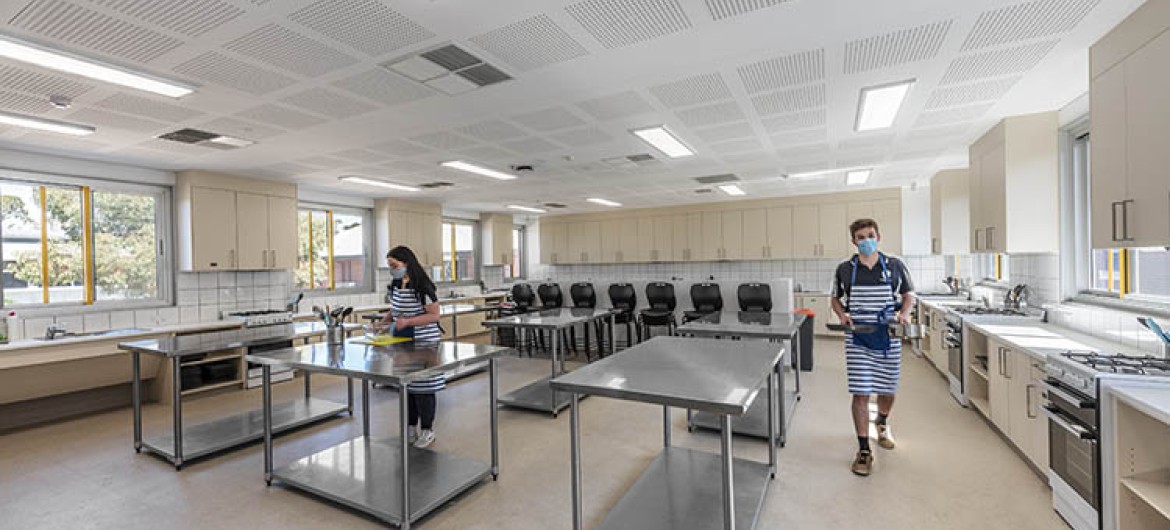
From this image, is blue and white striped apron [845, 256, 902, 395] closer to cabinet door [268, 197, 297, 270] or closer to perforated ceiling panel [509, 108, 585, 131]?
perforated ceiling panel [509, 108, 585, 131]

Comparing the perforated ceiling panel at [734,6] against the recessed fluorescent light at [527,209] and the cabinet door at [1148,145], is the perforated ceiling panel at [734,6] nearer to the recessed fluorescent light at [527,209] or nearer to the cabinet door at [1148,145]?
the cabinet door at [1148,145]

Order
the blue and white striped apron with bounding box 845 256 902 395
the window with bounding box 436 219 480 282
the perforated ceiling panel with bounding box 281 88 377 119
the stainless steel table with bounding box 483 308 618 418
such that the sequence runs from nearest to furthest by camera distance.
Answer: the blue and white striped apron with bounding box 845 256 902 395 < the perforated ceiling panel with bounding box 281 88 377 119 < the stainless steel table with bounding box 483 308 618 418 < the window with bounding box 436 219 480 282

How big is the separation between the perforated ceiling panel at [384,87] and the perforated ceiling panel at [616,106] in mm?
1150

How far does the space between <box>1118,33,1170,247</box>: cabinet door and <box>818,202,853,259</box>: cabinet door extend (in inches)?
246

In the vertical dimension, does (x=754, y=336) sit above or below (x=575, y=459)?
above

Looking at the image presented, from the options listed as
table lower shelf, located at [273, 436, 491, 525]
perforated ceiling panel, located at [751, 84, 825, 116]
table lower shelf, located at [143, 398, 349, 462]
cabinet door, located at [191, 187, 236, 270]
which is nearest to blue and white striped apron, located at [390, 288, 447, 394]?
table lower shelf, located at [273, 436, 491, 525]

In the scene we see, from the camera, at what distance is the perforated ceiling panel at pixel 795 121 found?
398cm

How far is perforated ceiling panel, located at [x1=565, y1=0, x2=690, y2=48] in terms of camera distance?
2281 millimetres

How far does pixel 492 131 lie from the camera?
4.32 metres

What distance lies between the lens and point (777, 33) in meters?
2.58

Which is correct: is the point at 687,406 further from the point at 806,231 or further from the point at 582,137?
the point at 806,231

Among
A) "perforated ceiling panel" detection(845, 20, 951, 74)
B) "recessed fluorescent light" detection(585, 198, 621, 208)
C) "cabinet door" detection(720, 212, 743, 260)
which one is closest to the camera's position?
"perforated ceiling panel" detection(845, 20, 951, 74)

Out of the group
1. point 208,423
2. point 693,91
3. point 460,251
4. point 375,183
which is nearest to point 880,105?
Answer: point 693,91

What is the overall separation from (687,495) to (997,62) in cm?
322
